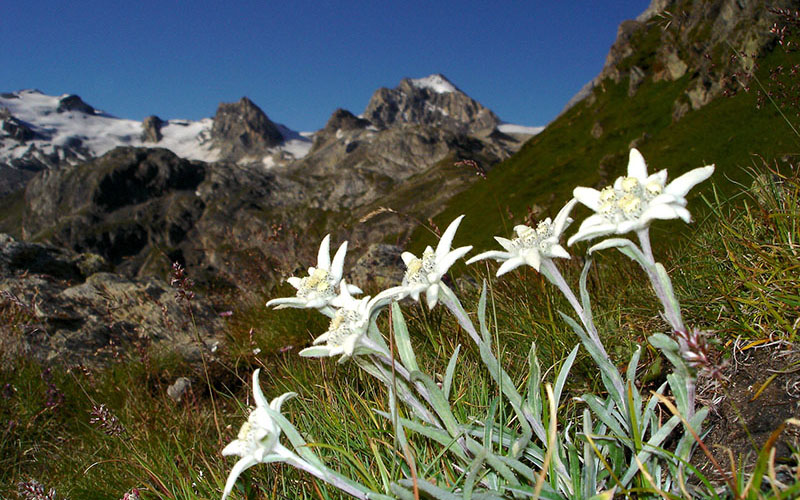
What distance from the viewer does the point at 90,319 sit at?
871 cm

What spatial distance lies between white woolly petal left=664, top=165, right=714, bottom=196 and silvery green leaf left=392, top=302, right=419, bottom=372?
119 cm

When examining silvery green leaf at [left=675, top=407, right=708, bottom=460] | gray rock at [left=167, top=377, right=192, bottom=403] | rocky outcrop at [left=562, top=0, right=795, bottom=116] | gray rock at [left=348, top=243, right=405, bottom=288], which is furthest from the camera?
rocky outcrop at [left=562, top=0, right=795, bottom=116]

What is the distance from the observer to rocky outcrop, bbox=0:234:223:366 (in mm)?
6688

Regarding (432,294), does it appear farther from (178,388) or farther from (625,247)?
(178,388)

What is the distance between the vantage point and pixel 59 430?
5.29 metres

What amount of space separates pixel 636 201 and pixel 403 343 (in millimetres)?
1091

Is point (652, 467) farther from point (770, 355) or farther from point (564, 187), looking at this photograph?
point (564, 187)

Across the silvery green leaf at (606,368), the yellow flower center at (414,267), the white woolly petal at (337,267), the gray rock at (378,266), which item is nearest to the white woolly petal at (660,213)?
the silvery green leaf at (606,368)

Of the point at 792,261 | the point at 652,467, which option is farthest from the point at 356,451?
the point at 792,261

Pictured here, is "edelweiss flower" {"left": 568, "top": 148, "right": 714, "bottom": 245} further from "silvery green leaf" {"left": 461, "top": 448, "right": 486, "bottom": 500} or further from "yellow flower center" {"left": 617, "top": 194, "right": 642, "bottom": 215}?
"silvery green leaf" {"left": 461, "top": 448, "right": 486, "bottom": 500}

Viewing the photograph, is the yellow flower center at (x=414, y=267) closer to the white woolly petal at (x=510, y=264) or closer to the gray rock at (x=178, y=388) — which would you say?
the white woolly petal at (x=510, y=264)

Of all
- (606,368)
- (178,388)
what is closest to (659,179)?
(606,368)

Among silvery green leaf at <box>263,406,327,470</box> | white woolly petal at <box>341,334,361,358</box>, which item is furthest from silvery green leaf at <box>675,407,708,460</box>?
silvery green leaf at <box>263,406,327,470</box>

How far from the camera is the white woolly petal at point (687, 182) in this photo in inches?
63.9
